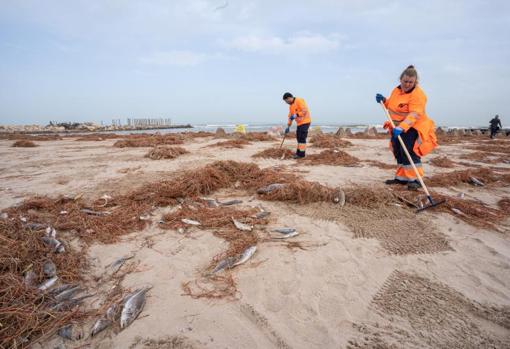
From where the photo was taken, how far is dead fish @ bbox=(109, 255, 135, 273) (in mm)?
2480

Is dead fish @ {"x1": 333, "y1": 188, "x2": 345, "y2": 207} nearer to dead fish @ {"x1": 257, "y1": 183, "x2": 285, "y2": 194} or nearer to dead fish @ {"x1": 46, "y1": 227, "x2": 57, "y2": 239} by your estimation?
dead fish @ {"x1": 257, "y1": 183, "x2": 285, "y2": 194}

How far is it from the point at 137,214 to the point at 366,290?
314 cm

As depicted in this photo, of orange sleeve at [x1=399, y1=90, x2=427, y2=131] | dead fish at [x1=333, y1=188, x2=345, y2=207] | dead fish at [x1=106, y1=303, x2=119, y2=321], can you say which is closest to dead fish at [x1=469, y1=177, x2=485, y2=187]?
orange sleeve at [x1=399, y1=90, x2=427, y2=131]

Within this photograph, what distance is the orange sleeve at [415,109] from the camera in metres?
4.41

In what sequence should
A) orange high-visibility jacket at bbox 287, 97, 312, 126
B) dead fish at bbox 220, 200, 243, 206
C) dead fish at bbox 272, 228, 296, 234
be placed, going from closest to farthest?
1. dead fish at bbox 272, 228, 296, 234
2. dead fish at bbox 220, 200, 243, 206
3. orange high-visibility jacket at bbox 287, 97, 312, 126

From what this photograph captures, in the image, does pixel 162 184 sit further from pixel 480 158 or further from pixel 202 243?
pixel 480 158

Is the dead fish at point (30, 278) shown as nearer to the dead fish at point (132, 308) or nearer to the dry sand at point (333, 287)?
the dry sand at point (333, 287)

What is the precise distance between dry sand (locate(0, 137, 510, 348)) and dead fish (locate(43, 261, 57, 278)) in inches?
12.1

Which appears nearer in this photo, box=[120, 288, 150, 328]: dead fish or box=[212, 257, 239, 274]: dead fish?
box=[120, 288, 150, 328]: dead fish

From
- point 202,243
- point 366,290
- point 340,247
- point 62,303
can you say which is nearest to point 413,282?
point 366,290

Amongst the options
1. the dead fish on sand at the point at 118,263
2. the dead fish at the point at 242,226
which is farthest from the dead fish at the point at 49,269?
the dead fish at the point at 242,226

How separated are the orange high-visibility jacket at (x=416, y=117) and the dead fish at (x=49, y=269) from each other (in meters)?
5.38

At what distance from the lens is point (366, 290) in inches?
83.3

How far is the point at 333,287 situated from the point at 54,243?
3004mm
